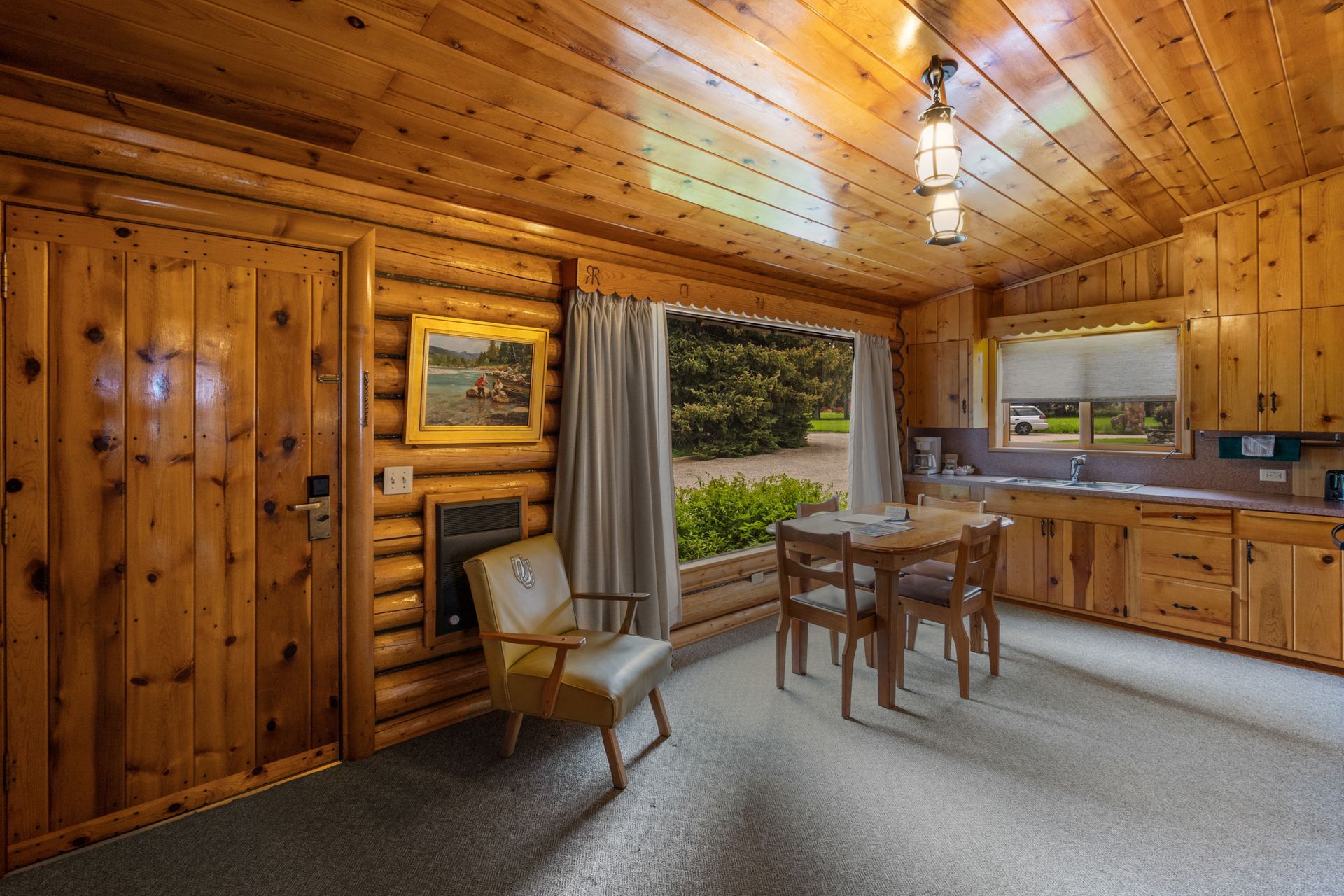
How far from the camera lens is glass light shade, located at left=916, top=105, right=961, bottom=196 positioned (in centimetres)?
185

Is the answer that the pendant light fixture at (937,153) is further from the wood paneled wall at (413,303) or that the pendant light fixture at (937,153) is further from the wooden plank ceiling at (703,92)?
the wood paneled wall at (413,303)

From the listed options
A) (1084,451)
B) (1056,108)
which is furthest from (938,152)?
(1084,451)

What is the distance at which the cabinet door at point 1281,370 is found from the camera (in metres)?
3.59

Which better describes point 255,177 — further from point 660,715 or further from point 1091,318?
point 1091,318

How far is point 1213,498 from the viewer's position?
374 cm

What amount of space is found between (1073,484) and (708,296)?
10.3 ft

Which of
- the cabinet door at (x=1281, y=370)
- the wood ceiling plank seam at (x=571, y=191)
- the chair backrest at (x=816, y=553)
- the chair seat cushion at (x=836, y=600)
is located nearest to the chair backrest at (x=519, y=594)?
the chair backrest at (x=816, y=553)

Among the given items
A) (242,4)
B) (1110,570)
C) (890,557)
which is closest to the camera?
(242,4)

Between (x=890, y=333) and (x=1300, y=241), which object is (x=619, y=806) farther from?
(x=1300, y=241)

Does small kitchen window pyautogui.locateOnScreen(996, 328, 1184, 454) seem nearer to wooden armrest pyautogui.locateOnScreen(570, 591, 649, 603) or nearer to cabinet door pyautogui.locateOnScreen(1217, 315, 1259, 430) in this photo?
cabinet door pyautogui.locateOnScreen(1217, 315, 1259, 430)

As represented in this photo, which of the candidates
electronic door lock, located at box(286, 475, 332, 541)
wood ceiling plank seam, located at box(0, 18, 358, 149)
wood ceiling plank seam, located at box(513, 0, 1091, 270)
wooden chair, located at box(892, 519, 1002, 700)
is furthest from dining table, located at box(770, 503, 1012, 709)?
wood ceiling plank seam, located at box(0, 18, 358, 149)

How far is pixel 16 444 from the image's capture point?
6.33 feet

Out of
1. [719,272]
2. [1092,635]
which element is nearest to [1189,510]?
[1092,635]

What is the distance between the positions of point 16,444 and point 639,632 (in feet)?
8.64
